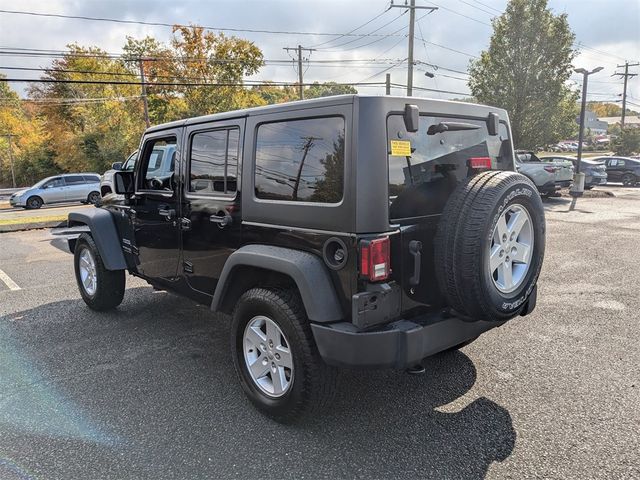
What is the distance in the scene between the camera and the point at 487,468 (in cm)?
247

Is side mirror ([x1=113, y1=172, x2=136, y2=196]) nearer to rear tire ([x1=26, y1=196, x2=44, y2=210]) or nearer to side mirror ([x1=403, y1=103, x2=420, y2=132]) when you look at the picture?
side mirror ([x1=403, y1=103, x2=420, y2=132])

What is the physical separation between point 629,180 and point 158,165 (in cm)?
2457

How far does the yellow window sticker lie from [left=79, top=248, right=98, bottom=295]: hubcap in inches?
145

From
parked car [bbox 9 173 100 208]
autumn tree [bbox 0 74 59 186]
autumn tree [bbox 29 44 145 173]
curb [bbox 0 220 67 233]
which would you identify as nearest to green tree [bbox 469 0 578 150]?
curb [bbox 0 220 67 233]

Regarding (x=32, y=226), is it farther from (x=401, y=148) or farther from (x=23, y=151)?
(x=23, y=151)

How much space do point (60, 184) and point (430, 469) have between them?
23126 millimetres

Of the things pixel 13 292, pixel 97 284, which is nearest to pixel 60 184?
pixel 13 292

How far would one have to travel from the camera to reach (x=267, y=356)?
3.01 m

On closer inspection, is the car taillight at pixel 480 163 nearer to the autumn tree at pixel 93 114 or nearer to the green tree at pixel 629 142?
the autumn tree at pixel 93 114

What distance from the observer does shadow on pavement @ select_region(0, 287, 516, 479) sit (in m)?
2.54

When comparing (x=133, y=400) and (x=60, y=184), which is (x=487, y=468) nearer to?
(x=133, y=400)

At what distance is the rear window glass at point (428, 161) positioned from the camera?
262cm

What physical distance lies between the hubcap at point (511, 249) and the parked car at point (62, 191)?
2133cm

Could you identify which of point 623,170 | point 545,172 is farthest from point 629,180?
point 545,172
